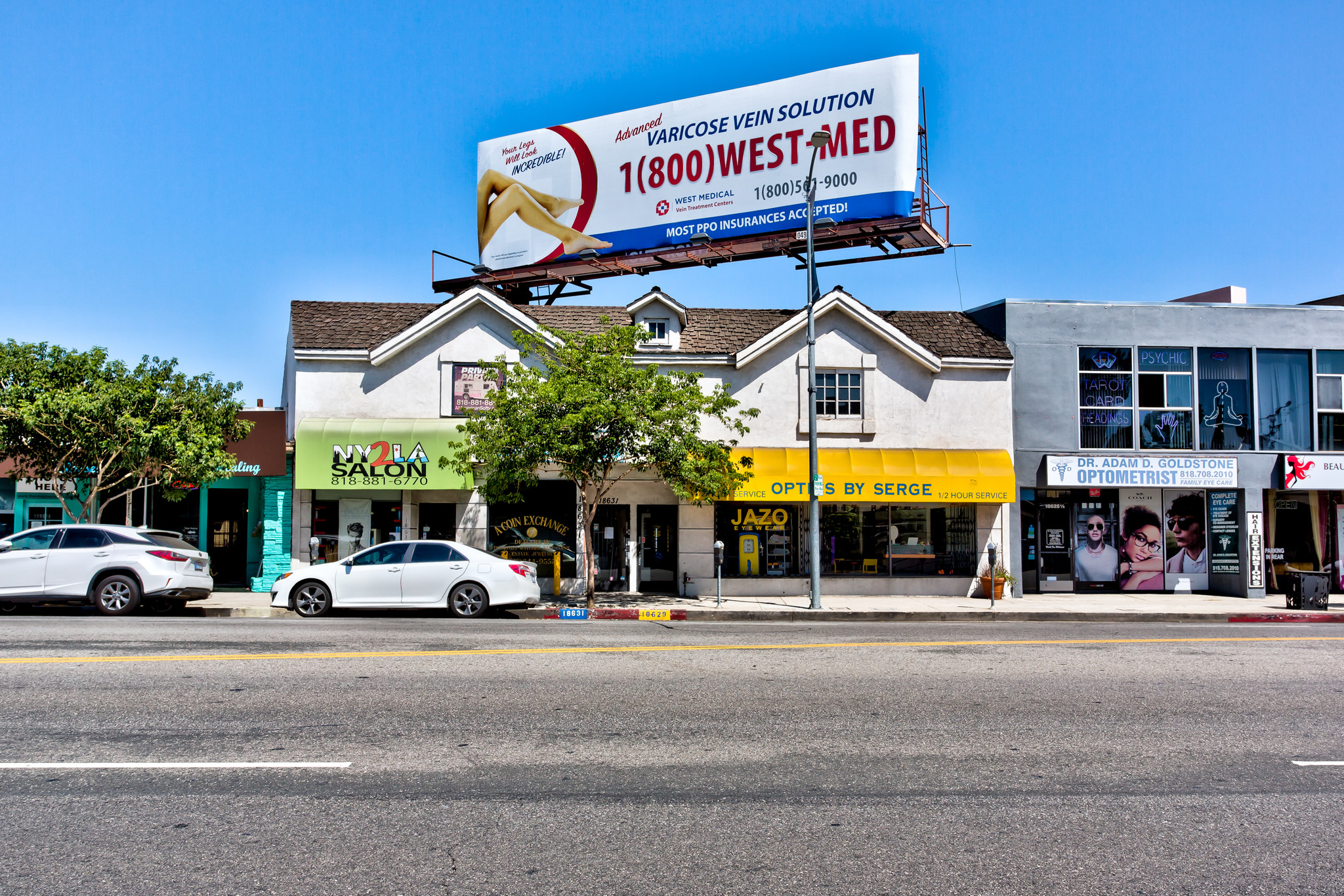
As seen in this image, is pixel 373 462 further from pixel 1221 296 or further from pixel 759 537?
pixel 1221 296

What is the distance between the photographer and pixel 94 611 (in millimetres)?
15836

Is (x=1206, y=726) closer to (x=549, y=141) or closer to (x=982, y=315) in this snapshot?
(x=982, y=315)

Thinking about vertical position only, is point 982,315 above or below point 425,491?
above

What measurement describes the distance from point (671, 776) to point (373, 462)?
15997 millimetres

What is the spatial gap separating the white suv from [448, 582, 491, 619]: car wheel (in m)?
4.70

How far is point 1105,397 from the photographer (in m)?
22.5

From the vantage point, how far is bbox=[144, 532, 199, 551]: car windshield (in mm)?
15828

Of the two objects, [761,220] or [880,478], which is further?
[761,220]

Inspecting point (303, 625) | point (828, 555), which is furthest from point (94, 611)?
point (828, 555)

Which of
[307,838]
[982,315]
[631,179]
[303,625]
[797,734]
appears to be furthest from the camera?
[631,179]

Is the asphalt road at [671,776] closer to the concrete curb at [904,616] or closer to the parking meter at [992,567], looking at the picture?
the concrete curb at [904,616]

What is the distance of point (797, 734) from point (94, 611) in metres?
14.2

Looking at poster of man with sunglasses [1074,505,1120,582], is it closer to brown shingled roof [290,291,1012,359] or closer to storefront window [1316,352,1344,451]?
brown shingled roof [290,291,1012,359]

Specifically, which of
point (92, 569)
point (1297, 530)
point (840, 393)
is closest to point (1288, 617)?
point (1297, 530)
